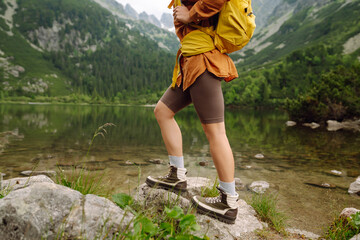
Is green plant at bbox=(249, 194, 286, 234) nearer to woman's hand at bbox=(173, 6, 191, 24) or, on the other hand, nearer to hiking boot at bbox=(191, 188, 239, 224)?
hiking boot at bbox=(191, 188, 239, 224)

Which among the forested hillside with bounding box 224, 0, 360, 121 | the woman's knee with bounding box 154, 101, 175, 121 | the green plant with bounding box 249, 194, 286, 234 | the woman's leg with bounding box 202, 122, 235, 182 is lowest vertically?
the green plant with bounding box 249, 194, 286, 234

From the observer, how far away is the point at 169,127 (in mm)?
2918

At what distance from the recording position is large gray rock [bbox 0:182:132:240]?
1551 millimetres

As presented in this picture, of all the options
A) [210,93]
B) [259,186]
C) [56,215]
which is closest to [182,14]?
[210,93]

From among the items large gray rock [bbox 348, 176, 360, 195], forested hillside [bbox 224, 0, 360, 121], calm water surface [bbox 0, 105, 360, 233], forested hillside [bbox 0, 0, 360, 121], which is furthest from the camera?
forested hillside [bbox 0, 0, 360, 121]

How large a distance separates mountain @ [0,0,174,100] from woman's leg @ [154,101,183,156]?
14409cm

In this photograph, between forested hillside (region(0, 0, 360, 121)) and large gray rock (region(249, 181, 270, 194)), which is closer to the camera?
large gray rock (region(249, 181, 270, 194))

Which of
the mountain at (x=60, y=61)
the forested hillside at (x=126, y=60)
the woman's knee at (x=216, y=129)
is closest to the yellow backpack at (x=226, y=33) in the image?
the woman's knee at (x=216, y=129)

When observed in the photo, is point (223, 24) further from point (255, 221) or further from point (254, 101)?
point (254, 101)

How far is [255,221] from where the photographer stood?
296 cm

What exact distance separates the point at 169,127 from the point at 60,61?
18980cm

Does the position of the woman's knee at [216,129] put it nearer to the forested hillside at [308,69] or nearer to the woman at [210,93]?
the woman at [210,93]

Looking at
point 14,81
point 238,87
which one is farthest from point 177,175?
point 14,81

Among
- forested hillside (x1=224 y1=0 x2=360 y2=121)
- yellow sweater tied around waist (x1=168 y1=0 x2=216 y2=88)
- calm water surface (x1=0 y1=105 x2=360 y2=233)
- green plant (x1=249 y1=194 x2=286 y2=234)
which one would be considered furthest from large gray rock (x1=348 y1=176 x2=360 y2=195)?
forested hillside (x1=224 y1=0 x2=360 y2=121)
